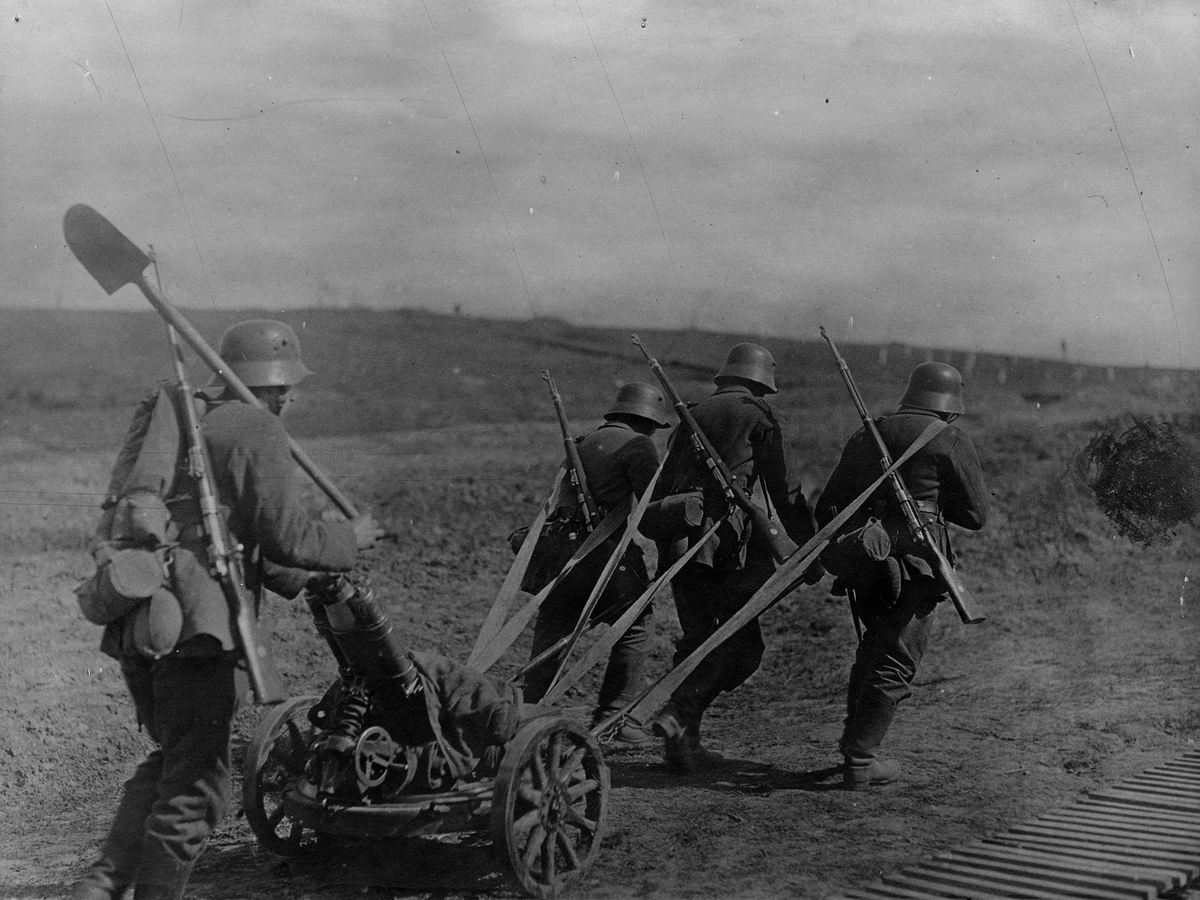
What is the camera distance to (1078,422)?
414 inches

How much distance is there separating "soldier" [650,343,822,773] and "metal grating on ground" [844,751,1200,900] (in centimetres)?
156

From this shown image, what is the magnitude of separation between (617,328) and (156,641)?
6.42 meters

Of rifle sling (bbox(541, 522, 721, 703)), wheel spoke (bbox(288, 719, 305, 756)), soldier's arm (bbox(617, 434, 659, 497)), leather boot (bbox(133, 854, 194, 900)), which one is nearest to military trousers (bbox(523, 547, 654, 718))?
soldier's arm (bbox(617, 434, 659, 497))

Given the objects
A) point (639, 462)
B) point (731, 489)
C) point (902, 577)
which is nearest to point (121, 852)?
point (639, 462)

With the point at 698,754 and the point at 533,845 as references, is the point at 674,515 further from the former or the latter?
the point at 533,845

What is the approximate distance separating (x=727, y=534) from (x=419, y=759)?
7.83 feet

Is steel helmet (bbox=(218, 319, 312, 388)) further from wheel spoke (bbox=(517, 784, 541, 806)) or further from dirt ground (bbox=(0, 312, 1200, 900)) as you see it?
dirt ground (bbox=(0, 312, 1200, 900))

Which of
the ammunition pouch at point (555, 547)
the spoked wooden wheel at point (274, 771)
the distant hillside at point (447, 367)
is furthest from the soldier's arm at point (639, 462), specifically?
the spoked wooden wheel at point (274, 771)

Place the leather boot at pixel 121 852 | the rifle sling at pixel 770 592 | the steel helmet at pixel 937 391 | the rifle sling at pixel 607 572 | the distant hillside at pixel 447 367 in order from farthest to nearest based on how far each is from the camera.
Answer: the distant hillside at pixel 447 367 < the steel helmet at pixel 937 391 < the rifle sling at pixel 607 572 < the rifle sling at pixel 770 592 < the leather boot at pixel 121 852

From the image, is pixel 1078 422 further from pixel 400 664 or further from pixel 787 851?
pixel 400 664

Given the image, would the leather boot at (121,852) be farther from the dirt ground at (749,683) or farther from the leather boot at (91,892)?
the dirt ground at (749,683)

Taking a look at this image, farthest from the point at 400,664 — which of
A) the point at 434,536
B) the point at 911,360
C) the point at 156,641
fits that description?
the point at 434,536

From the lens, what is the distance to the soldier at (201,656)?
157 inches

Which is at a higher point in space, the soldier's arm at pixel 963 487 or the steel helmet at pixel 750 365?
the steel helmet at pixel 750 365
